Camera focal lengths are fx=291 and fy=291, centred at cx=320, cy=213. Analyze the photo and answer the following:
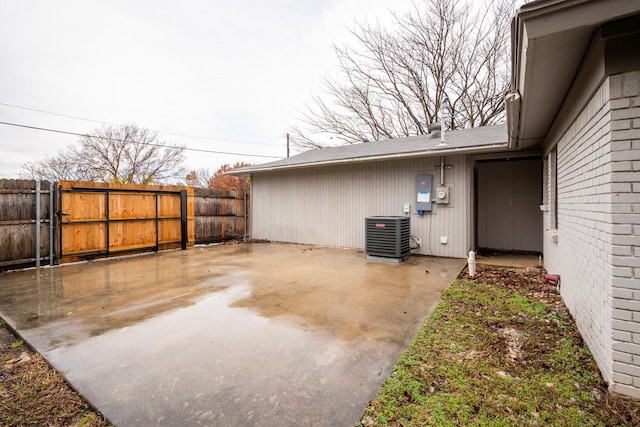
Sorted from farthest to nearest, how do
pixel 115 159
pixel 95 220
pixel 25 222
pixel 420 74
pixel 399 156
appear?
1. pixel 115 159
2. pixel 420 74
3. pixel 399 156
4. pixel 95 220
5. pixel 25 222

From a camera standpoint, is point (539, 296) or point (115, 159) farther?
point (115, 159)

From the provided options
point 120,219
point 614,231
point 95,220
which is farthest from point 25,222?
point 614,231

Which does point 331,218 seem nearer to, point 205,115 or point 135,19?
point 135,19

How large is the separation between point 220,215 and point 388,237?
569 cm

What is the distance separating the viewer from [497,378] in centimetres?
192

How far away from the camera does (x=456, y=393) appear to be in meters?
1.75

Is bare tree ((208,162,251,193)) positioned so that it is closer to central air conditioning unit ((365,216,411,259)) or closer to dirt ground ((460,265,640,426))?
central air conditioning unit ((365,216,411,259))

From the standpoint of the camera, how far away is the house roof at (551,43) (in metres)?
1.53

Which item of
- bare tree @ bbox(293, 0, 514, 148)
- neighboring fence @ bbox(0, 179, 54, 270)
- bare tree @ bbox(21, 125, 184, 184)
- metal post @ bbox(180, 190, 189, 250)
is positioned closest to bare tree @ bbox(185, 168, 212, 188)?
bare tree @ bbox(21, 125, 184, 184)

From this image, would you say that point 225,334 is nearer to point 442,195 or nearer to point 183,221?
point 442,195

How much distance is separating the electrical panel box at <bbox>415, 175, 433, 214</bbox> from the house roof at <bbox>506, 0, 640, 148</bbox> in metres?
3.28

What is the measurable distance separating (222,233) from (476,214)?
7.44m

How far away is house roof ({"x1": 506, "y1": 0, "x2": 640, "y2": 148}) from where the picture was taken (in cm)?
153

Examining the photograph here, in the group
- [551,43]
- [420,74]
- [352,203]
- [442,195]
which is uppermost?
[420,74]
